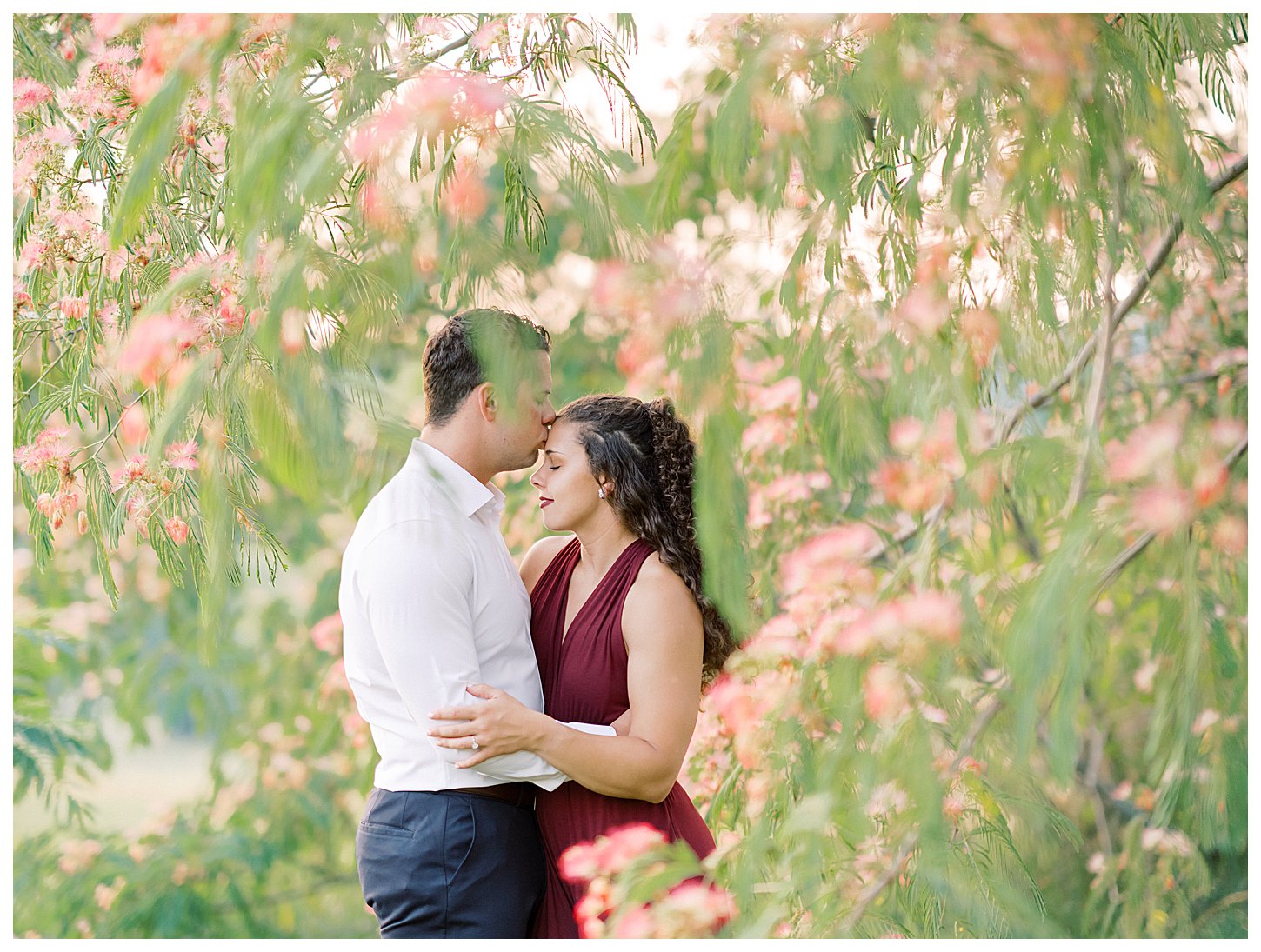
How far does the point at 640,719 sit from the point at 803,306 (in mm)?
727

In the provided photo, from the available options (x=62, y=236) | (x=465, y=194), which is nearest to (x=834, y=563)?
(x=465, y=194)

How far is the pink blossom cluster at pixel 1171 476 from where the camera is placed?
44.4 inches

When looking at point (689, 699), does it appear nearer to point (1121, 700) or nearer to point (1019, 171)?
point (1019, 171)

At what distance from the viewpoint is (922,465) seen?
142 cm

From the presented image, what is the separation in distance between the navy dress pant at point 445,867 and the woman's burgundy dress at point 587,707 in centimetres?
6

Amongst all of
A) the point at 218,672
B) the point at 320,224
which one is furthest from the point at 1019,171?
the point at 218,672

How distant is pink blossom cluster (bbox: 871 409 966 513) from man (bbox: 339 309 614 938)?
0.51m

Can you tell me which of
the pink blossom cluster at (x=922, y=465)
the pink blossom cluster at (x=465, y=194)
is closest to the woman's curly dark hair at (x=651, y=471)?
the pink blossom cluster at (x=922, y=465)

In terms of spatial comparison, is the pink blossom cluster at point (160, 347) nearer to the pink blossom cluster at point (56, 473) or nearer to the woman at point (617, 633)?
the pink blossom cluster at point (56, 473)

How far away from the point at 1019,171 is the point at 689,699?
91 centimetres

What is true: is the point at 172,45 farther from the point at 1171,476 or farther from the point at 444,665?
the point at 1171,476

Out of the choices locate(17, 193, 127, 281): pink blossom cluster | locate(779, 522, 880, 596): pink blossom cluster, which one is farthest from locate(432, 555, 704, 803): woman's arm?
locate(17, 193, 127, 281): pink blossom cluster

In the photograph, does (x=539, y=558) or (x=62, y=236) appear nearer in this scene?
(x=62, y=236)

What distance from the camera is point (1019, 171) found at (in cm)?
120
